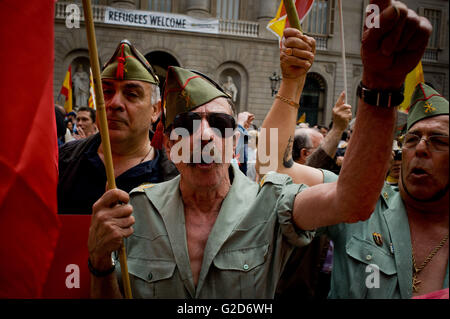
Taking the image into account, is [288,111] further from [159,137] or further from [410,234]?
[410,234]

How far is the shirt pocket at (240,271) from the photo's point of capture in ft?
5.16

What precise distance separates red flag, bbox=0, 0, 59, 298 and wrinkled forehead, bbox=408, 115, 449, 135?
171 centimetres

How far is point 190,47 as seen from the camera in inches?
737

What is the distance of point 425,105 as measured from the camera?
1.94 meters

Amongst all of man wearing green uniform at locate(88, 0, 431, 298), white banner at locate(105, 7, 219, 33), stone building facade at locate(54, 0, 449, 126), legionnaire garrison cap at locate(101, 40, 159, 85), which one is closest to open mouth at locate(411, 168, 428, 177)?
man wearing green uniform at locate(88, 0, 431, 298)

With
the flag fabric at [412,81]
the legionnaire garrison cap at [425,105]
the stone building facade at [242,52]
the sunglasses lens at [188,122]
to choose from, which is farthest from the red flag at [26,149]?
the stone building facade at [242,52]

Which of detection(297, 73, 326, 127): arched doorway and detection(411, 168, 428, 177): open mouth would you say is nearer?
detection(411, 168, 428, 177): open mouth

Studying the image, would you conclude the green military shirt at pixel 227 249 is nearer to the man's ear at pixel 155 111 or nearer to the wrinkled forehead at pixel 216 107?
the wrinkled forehead at pixel 216 107

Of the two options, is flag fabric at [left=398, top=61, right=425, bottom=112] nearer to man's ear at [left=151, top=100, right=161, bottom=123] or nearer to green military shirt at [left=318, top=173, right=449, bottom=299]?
green military shirt at [left=318, top=173, right=449, bottom=299]

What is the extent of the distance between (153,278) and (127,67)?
156cm

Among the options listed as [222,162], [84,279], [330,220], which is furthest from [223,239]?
[84,279]

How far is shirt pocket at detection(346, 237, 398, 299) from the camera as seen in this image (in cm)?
176

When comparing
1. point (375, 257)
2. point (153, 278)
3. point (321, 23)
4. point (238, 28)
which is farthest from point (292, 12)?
point (321, 23)

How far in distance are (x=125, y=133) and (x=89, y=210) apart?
1.84 ft
